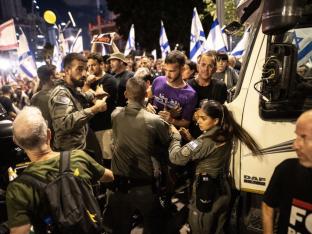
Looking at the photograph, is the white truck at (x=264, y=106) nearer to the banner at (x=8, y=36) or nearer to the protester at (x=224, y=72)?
the protester at (x=224, y=72)

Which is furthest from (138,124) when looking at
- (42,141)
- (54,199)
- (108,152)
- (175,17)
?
(175,17)

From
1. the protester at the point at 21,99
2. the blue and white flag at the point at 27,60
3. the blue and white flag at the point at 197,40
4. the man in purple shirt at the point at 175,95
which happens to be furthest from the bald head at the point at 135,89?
the protester at the point at 21,99

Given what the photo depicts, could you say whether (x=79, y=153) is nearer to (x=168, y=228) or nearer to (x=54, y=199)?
(x=54, y=199)

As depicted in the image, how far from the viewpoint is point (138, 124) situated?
238 centimetres

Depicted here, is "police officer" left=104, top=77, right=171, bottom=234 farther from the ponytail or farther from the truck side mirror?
the truck side mirror

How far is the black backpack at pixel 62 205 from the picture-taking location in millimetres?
1429

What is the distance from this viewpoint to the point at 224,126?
2.21 m

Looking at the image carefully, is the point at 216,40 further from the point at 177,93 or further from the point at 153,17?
the point at 153,17

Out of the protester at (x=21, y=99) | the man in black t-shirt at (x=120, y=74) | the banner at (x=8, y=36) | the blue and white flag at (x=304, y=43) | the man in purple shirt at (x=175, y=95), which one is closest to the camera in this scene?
the blue and white flag at (x=304, y=43)

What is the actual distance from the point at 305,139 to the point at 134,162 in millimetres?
1631

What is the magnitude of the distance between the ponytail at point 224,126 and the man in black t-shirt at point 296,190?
52 centimetres

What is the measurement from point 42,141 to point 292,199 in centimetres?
176

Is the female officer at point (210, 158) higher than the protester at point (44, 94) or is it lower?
lower

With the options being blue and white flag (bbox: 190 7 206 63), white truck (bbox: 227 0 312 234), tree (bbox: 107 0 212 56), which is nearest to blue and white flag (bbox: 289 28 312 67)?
white truck (bbox: 227 0 312 234)
